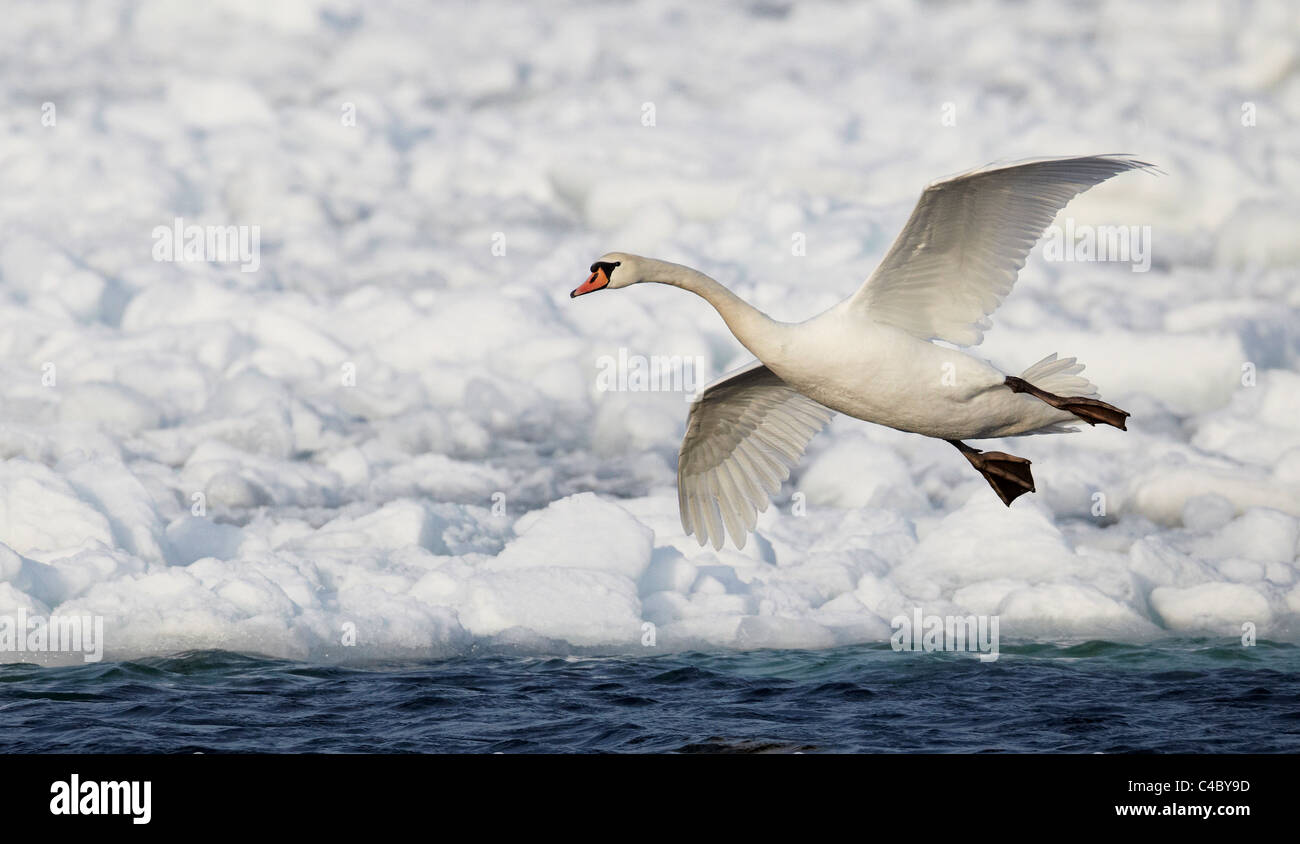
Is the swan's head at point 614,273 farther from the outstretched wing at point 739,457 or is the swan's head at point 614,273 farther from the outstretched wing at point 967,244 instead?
the outstretched wing at point 739,457

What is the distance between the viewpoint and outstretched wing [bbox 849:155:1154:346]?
8.78 meters

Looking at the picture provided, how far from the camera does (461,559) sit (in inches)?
615

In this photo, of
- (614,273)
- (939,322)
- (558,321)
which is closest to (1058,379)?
(939,322)

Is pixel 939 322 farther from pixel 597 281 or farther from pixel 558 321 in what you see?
pixel 558 321

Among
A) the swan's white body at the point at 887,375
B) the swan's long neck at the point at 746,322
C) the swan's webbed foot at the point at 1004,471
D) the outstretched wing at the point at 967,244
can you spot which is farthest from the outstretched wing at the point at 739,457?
the swan's long neck at the point at 746,322

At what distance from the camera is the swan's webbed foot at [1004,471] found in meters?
10.5

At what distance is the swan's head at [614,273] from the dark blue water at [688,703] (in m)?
4.09

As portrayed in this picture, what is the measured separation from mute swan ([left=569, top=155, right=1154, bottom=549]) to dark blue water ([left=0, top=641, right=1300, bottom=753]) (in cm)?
340

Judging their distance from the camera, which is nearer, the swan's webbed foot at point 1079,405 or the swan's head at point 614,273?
the swan's webbed foot at point 1079,405

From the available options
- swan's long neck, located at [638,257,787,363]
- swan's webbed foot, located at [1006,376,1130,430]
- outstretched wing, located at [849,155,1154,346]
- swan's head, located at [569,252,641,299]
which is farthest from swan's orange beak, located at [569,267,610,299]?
swan's webbed foot, located at [1006,376,1130,430]

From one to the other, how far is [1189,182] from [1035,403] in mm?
16894

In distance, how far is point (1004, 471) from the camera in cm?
1059
